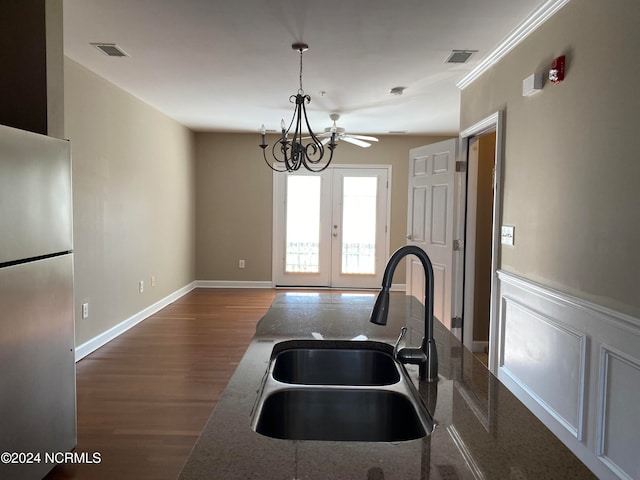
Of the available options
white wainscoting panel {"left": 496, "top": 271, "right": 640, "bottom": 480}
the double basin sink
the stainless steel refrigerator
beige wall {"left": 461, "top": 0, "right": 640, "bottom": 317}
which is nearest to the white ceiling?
beige wall {"left": 461, "top": 0, "right": 640, "bottom": 317}

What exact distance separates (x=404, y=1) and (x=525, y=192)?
54.3 inches

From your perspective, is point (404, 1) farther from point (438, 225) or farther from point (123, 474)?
point (123, 474)

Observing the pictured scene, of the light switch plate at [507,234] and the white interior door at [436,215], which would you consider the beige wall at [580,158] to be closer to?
the light switch plate at [507,234]

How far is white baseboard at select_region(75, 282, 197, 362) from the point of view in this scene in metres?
3.91

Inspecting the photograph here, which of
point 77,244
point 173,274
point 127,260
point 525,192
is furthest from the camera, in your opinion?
point 173,274

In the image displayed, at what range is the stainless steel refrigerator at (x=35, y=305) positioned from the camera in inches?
72.4

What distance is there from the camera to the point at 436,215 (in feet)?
14.7

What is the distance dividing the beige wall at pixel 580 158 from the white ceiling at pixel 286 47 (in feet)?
1.33

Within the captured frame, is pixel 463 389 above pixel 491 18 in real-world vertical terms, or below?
below

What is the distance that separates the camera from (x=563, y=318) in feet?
8.06

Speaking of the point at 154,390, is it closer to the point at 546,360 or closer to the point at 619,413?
the point at 546,360

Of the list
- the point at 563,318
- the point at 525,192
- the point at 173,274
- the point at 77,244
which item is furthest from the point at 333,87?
the point at 173,274

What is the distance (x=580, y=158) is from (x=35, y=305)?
2656 mm

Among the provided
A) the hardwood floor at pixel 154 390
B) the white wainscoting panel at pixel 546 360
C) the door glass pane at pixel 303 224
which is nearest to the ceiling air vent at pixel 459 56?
the white wainscoting panel at pixel 546 360
